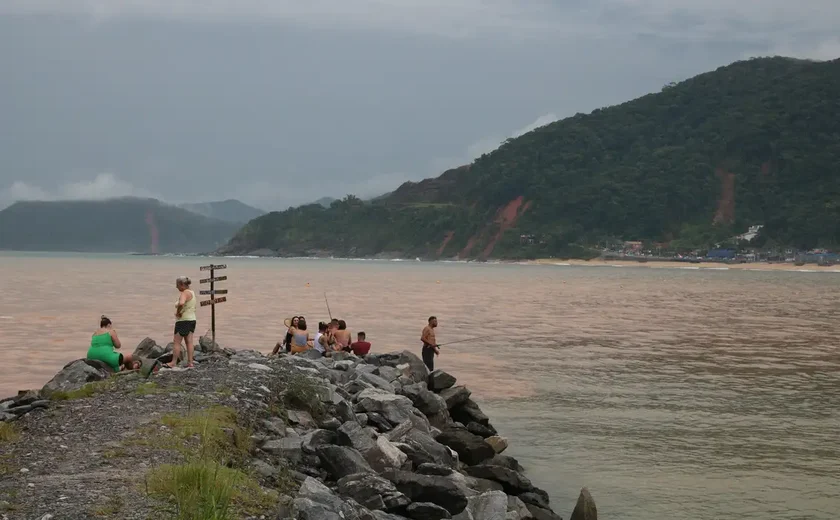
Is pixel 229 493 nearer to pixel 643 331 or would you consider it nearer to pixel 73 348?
pixel 73 348

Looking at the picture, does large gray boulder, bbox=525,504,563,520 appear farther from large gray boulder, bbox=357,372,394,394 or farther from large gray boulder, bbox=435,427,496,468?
large gray boulder, bbox=357,372,394,394

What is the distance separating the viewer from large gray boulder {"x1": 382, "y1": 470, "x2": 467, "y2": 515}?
10.2 m

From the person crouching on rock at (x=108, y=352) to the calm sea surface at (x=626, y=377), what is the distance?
16.2 feet

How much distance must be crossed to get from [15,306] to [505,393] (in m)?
39.7

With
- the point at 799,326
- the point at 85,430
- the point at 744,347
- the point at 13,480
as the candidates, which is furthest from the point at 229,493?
the point at 799,326

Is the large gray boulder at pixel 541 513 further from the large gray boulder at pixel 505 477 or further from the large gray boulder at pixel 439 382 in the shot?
the large gray boulder at pixel 439 382

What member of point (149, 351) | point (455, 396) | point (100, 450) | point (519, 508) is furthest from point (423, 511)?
point (149, 351)

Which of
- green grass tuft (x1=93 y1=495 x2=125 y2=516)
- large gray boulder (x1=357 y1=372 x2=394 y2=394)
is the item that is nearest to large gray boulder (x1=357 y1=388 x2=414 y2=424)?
large gray boulder (x1=357 y1=372 x2=394 y2=394)

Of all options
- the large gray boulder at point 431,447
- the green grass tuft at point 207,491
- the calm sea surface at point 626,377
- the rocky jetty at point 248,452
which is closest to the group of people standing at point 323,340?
the calm sea surface at point 626,377

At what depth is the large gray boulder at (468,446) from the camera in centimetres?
1504

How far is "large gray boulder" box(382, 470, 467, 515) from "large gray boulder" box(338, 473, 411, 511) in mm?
558

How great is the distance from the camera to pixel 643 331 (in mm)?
42875

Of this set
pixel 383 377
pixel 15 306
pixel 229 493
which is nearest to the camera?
pixel 229 493

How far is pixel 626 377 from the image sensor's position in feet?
88.4
